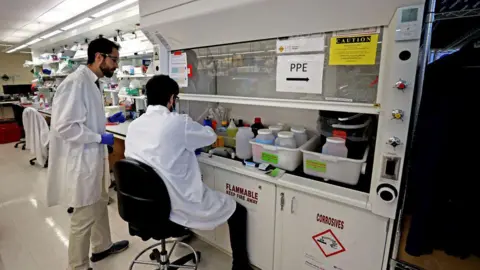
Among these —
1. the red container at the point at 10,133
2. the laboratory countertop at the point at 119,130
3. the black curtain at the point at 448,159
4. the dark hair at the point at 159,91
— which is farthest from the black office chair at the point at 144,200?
the red container at the point at 10,133

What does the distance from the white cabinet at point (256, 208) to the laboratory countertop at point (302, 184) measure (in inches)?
1.9

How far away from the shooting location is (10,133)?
17.8ft

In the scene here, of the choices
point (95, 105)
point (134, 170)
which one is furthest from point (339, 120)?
point (95, 105)

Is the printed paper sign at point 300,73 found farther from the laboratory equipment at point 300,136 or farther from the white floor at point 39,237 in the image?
the white floor at point 39,237

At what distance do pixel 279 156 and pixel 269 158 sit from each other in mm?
74

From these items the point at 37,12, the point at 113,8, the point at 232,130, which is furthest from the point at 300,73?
the point at 37,12

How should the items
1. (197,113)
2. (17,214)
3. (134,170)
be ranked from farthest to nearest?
(17,214)
(197,113)
(134,170)

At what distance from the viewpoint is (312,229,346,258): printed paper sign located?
1.27 metres

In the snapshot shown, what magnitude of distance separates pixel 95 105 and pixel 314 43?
1.42 m

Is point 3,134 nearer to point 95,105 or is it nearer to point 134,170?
point 95,105

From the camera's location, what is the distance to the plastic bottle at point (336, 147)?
4.45 ft

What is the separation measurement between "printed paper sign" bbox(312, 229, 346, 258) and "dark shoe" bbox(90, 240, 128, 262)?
5.05 ft

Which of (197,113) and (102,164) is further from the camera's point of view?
(197,113)

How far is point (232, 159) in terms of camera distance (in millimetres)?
1711
